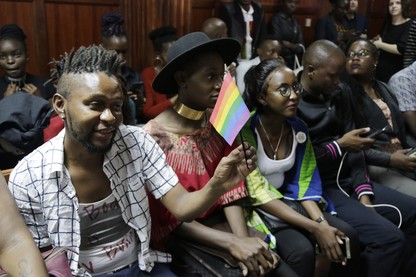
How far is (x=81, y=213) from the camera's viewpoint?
1.28 m

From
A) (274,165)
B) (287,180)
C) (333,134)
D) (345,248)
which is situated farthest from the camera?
(333,134)

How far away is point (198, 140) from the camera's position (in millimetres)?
1664

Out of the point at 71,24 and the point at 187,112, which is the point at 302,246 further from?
the point at 71,24

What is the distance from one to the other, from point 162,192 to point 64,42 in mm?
2490

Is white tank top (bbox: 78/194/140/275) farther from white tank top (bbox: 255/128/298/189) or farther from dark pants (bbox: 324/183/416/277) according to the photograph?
dark pants (bbox: 324/183/416/277)

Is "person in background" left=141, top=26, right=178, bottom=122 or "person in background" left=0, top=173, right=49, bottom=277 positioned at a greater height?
"person in background" left=0, top=173, right=49, bottom=277

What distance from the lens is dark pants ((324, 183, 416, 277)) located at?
6.41ft

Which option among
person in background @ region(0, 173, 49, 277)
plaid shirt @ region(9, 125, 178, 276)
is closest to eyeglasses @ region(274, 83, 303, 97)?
plaid shirt @ region(9, 125, 178, 276)

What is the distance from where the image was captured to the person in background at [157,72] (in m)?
2.74

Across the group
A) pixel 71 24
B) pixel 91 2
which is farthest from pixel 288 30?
pixel 71 24

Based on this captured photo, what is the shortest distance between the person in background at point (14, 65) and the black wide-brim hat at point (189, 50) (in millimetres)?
1094

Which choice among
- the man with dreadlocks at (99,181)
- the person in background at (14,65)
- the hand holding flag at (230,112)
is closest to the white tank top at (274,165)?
the man with dreadlocks at (99,181)

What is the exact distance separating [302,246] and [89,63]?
1.07 m

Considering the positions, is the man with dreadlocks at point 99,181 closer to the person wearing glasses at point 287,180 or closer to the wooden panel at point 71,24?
the person wearing glasses at point 287,180
